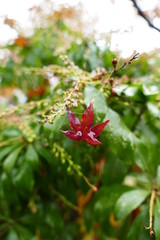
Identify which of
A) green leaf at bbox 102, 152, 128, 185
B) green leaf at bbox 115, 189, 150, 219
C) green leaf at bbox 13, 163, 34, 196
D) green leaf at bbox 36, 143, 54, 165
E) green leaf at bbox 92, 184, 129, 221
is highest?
green leaf at bbox 36, 143, 54, 165

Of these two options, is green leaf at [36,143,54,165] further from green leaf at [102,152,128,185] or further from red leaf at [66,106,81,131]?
red leaf at [66,106,81,131]

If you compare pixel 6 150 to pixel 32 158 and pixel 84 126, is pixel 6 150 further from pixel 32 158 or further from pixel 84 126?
pixel 84 126

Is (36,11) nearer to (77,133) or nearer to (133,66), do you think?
(133,66)

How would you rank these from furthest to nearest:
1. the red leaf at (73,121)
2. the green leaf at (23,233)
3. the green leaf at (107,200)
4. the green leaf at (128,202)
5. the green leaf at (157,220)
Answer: the green leaf at (23,233) < the green leaf at (107,200) < the green leaf at (128,202) < the green leaf at (157,220) < the red leaf at (73,121)

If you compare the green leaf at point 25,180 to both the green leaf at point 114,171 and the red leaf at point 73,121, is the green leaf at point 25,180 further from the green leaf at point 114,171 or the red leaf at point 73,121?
the red leaf at point 73,121

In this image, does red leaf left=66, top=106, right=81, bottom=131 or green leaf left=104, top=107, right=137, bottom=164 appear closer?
red leaf left=66, top=106, right=81, bottom=131

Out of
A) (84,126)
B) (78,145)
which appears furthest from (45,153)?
(84,126)

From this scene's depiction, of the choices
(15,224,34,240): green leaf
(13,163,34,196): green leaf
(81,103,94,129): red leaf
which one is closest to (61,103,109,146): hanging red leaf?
(81,103,94,129): red leaf

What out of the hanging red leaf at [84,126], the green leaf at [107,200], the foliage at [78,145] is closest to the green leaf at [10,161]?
the foliage at [78,145]
